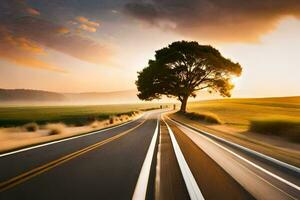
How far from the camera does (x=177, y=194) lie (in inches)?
198

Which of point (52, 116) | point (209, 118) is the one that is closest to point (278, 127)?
point (209, 118)

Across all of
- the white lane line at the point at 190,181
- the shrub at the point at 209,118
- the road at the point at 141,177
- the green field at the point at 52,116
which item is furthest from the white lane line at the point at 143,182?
the green field at the point at 52,116

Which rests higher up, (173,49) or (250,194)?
(173,49)

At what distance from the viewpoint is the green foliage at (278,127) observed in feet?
44.7

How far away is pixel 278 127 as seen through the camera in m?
15.4

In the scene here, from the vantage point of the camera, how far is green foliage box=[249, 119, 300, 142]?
1361cm

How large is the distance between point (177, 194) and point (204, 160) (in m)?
3.80

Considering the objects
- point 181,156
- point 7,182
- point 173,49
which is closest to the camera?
point 7,182

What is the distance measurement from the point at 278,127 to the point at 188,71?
27518 mm

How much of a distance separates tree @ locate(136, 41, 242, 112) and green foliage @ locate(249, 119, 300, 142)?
76.8 ft

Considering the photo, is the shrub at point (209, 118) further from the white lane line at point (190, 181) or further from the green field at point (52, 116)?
the white lane line at point (190, 181)

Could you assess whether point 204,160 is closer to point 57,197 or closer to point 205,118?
point 57,197

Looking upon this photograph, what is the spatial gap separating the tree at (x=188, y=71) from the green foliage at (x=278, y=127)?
76.8ft

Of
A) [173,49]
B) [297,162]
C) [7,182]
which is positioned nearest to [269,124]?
[297,162]
